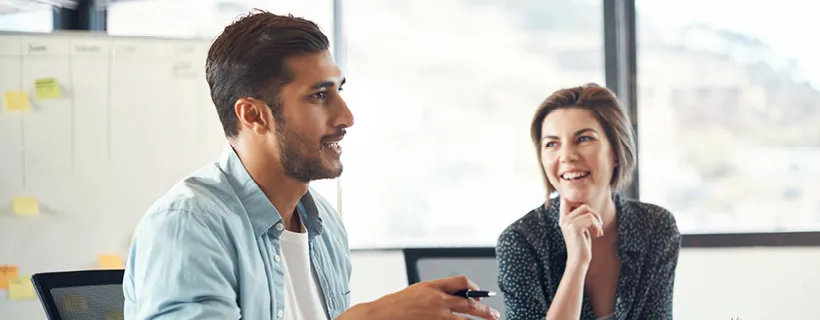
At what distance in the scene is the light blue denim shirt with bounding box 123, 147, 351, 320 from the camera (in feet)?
3.65

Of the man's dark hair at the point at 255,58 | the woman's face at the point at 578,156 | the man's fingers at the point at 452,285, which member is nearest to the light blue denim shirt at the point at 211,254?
the man's dark hair at the point at 255,58

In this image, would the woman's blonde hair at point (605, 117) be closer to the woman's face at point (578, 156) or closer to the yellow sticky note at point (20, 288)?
the woman's face at point (578, 156)

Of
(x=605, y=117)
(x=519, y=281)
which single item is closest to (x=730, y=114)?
(x=605, y=117)

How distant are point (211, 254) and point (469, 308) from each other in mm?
374

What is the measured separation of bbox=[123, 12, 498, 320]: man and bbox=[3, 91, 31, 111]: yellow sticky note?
1768 mm

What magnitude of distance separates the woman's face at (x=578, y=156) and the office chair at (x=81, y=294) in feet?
3.61

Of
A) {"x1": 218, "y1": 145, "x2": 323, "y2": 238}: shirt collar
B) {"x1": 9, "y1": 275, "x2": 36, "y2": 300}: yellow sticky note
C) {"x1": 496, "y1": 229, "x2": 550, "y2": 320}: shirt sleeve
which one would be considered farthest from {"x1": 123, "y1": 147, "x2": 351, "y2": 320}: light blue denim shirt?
{"x1": 9, "y1": 275, "x2": 36, "y2": 300}: yellow sticky note

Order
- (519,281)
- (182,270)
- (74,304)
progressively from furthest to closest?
1. (519,281)
2. (74,304)
3. (182,270)

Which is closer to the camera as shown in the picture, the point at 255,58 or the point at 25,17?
the point at 255,58

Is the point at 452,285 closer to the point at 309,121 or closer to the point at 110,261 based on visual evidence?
the point at 309,121

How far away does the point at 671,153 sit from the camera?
334 cm

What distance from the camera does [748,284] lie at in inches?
128

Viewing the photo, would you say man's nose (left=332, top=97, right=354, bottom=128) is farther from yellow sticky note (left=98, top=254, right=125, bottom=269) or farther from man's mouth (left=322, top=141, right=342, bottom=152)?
yellow sticky note (left=98, top=254, right=125, bottom=269)

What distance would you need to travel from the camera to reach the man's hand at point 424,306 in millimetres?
1144
